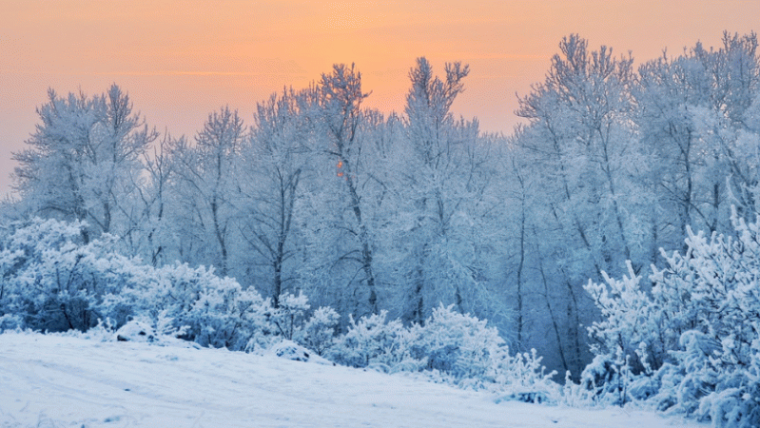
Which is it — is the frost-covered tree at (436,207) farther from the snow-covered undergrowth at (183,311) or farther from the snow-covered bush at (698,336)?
the snow-covered bush at (698,336)

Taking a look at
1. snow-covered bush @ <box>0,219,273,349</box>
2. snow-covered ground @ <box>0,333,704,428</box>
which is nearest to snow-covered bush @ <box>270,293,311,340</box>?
snow-covered bush @ <box>0,219,273,349</box>

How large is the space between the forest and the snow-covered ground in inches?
143

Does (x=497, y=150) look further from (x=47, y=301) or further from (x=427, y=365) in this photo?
(x=47, y=301)

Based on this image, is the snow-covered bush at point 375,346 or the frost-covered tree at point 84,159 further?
the frost-covered tree at point 84,159

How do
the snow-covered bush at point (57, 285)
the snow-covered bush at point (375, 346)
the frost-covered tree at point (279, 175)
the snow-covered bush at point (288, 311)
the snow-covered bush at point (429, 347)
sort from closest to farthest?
1. the snow-covered bush at point (57, 285)
2. the snow-covered bush at point (429, 347)
3. the snow-covered bush at point (375, 346)
4. the snow-covered bush at point (288, 311)
5. the frost-covered tree at point (279, 175)

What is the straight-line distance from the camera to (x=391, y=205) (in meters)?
22.1

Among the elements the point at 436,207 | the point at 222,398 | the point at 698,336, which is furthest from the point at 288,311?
the point at 698,336

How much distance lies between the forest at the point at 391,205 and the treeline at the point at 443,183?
8cm

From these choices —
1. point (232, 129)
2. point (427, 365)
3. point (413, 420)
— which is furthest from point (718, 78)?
point (413, 420)

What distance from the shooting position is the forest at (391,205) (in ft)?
44.4

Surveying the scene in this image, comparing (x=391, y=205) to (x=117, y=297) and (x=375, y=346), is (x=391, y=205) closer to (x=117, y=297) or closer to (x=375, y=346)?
(x=375, y=346)

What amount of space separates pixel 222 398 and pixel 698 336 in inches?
195

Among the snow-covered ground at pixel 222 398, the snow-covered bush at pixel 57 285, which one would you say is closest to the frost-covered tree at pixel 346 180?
the snow-covered bush at pixel 57 285

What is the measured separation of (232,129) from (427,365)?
1735 centimetres
